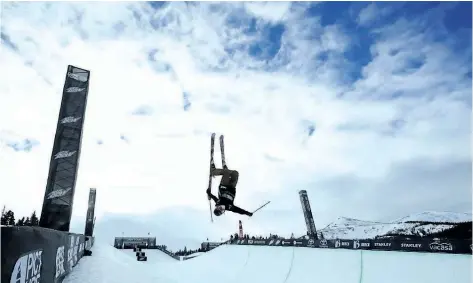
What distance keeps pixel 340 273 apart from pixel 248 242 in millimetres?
12189

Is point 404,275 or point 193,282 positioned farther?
point 193,282

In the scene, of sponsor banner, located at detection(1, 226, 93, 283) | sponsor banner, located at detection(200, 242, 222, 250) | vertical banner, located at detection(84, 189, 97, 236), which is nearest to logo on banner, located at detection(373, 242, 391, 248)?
sponsor banner, located at detection(1, 226, 93, 283)

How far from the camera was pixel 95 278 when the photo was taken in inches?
462

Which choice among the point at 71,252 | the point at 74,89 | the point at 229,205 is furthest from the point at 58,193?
the point at 229,205

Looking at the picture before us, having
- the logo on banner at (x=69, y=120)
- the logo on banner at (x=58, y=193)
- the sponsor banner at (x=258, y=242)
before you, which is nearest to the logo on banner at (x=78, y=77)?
the logo on banner at (x=69, y=120)

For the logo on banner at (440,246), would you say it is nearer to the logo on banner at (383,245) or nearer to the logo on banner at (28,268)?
the logo on banner at (383,245)

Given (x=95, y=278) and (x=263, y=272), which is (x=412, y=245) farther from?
(x=95, y=278)

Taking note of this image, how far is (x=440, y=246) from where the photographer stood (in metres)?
9.95

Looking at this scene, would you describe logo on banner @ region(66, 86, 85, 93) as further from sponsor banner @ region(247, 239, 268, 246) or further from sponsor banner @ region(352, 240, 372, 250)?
sponsor banner @ region(352, 240, 372, 250)

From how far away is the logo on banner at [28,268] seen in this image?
4.04 meters

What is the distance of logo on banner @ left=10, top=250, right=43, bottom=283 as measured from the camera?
4.04m

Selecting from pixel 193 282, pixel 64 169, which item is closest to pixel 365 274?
pixel 193 282

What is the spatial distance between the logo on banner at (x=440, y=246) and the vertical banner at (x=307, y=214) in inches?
850

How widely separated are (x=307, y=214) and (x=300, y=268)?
1724cm
